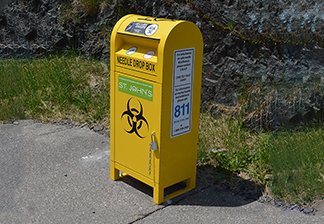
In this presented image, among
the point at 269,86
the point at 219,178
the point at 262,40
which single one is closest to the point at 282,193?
the point at 219,178

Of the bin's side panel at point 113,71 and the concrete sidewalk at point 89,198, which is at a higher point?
the bin's side panel at point 113,71

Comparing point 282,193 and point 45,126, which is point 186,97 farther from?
point 45,126

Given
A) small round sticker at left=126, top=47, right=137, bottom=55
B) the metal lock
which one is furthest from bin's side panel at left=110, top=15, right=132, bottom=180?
the metal lock

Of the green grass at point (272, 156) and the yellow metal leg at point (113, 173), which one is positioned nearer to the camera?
the green grass at point (272, 156)

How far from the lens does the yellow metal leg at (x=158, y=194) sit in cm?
396

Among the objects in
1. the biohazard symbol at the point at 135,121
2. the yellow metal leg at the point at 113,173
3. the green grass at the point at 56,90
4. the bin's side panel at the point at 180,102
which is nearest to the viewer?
the bin's side panel at the point at 180,102

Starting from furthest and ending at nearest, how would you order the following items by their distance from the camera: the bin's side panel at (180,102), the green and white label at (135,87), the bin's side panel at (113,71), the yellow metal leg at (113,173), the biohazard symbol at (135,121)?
the yellow metal leg at (113,173)
the bin's side panel at (113,71)
the biohazard symbol at (135,121)
the green and white label at (135,87)
the bin's side panel at (180,102)

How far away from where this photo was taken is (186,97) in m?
3.94

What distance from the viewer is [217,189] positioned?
168 inches

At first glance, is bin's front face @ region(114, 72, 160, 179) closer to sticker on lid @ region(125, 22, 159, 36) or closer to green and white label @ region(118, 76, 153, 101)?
green and white label @ region(118, 76, 153, 101)

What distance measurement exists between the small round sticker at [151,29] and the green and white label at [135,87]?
13.9 inches

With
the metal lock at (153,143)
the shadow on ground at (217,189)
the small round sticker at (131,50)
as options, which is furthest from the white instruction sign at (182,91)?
the shadow on ground at (217,189)

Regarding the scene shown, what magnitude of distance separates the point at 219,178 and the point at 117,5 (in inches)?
123

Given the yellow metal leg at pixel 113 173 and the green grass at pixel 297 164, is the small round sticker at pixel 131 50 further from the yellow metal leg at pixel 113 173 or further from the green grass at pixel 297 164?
the green grass at pixel 297 164
